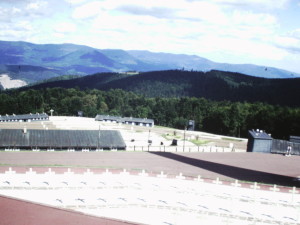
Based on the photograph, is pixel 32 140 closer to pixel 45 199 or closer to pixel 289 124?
pixel 45 199

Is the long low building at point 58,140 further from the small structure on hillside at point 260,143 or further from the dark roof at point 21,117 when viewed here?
the dark roof at point 21,117

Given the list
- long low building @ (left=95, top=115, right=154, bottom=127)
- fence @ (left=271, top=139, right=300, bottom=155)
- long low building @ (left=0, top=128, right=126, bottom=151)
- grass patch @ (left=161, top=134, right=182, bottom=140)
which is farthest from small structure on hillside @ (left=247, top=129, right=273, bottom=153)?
long low building @ (left=95, top=115, right=154, bottom=127)

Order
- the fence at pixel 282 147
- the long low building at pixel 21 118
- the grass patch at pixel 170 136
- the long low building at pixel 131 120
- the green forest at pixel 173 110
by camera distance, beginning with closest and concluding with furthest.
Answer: the fence at pixel 282 147 → the grass patch at pixel 170 136 → the green forest at pixel 173 110 → the long low building at pixel 21 118 → the long low building at pixel 131 120

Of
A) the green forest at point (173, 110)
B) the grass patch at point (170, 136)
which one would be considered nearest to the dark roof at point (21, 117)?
the green forest at point (173, 110)

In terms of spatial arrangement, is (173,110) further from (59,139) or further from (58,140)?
(58,140)

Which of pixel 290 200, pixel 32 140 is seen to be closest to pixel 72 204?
pixel 290 200

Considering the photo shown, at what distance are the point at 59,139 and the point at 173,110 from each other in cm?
8779

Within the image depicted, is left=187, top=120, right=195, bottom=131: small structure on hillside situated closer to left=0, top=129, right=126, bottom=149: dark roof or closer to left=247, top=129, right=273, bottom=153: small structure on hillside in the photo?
left=247, top=129, right=273, bottom=153: small structure on hillside

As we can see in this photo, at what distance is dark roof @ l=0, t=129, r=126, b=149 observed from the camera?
5859cm

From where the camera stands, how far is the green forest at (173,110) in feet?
354

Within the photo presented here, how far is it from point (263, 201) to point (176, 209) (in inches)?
397

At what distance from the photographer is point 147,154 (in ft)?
182

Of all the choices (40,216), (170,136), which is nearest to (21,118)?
(170,136)

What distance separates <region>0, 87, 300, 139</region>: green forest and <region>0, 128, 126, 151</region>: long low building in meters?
61.4
